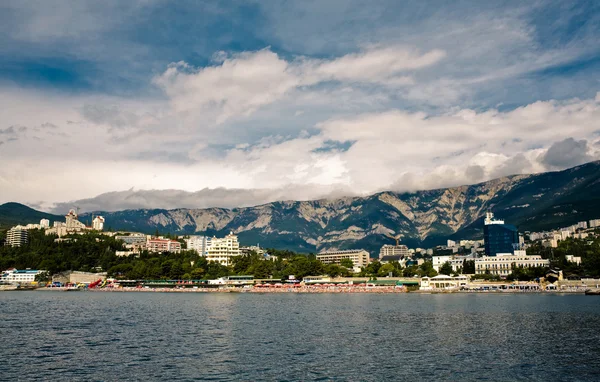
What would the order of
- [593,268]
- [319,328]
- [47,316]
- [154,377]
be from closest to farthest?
[154,377] < [319,328] < [47,316] < [593,268]

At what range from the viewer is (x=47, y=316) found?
77438 millimetres

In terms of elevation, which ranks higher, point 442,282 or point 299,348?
point 442,282

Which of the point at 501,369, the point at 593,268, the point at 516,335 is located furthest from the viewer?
the point at 593,268

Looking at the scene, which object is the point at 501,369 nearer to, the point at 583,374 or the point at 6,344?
the point at 583,374

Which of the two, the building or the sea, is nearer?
the sea

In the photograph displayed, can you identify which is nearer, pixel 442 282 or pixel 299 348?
pixel 299 348

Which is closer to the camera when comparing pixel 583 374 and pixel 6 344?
pixel 583 374

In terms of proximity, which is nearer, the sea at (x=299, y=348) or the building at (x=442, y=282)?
the sea at (x=299, y=348)

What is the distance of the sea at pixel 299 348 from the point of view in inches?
1474

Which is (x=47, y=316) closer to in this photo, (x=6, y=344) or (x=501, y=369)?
(x=6, y=344)

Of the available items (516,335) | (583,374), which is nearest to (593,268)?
(516,335)

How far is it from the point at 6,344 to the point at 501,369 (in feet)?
143

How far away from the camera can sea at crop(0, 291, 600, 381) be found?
37.4 metres

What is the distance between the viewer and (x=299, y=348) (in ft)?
159
